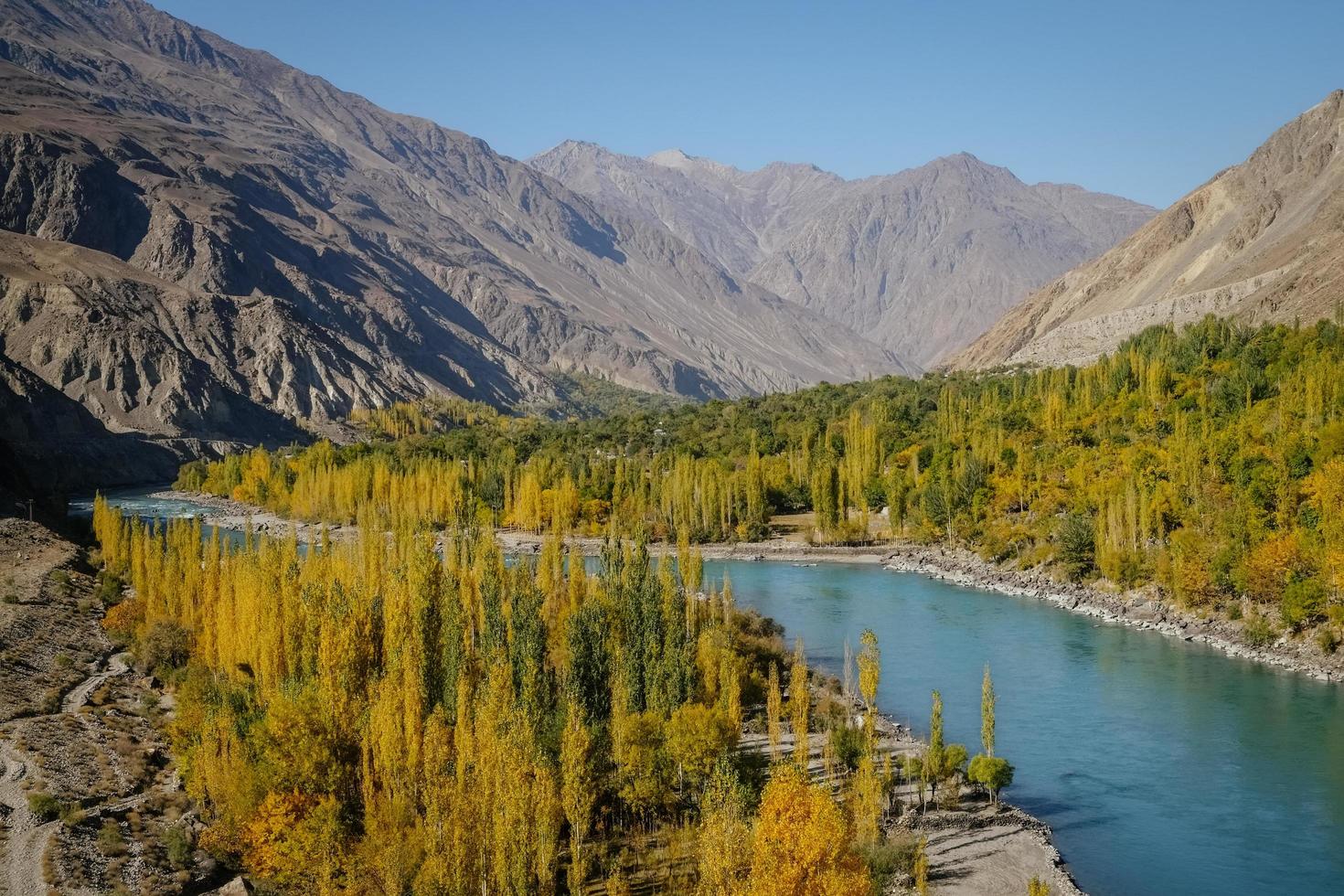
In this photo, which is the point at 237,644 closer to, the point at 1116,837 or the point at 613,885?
the point at 613,885

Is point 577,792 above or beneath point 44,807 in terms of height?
above

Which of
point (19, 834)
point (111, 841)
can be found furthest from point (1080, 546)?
point (19, 834)

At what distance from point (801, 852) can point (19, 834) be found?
796 inches

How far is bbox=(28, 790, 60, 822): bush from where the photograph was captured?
2816cm

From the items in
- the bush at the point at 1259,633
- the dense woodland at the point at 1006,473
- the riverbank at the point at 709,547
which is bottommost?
the bush at the point at 1259,633

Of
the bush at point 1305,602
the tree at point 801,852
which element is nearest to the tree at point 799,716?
the tree at point 801,852

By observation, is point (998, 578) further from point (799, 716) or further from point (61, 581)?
point (61, 581)

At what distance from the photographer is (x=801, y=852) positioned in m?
19.4

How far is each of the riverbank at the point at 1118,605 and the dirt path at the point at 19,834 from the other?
142 ft

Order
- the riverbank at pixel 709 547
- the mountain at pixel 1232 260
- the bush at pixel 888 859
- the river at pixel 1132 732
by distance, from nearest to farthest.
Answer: the bush at pixel 888 859 < the river at pixel 1132 732 < the riverbank at pixel 709 547 < the mountain at pixel 1232 260

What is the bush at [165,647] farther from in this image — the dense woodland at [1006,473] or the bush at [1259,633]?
the bush at [1259,633]

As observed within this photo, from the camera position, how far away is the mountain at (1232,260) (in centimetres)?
9912

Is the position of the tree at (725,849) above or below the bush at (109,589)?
below

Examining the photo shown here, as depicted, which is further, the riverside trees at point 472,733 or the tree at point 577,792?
the tree at point 577,792
